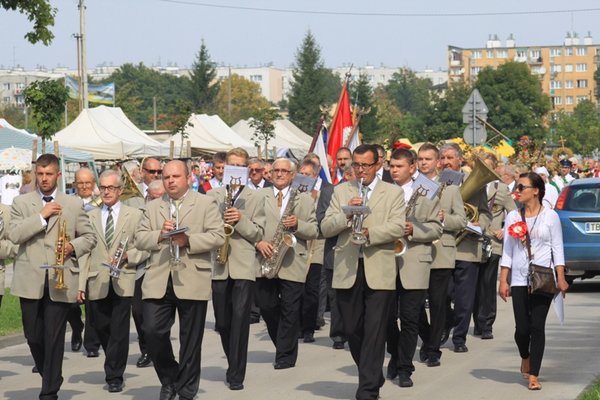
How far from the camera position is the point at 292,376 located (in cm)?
1188

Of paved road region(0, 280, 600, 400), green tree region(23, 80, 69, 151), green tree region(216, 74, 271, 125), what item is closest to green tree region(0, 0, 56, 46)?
green tree region(23, 80, 69, 151)

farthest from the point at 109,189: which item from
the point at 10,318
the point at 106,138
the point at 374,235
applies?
the point at 106,138

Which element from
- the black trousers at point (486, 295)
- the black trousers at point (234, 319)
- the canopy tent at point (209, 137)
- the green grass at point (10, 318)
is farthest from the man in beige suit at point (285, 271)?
the canopy tent at point (209, 137)

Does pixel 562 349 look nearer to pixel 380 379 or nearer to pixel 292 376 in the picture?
pixel 292 376

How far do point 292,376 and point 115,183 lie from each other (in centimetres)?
228

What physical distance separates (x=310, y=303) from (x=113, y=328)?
3623 mm

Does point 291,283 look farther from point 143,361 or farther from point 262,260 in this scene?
point 143,361

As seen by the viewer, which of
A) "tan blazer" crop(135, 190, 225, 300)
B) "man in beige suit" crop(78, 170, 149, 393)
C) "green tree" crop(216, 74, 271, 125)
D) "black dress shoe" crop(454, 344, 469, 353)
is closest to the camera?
"tan blazer" crop(135, 190, 225, 300)

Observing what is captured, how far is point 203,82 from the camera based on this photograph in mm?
112000

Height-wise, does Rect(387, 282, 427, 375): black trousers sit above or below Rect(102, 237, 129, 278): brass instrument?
below

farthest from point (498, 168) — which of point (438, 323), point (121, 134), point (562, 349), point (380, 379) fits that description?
point (121, 134)

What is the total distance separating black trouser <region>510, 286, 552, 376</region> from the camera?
1068 cm

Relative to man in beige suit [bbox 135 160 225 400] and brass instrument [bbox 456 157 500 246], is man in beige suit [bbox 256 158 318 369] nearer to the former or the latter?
brass instrument [bbox 456 157 500 246]

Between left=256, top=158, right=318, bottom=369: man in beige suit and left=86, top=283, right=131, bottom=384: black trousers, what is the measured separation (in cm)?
142
